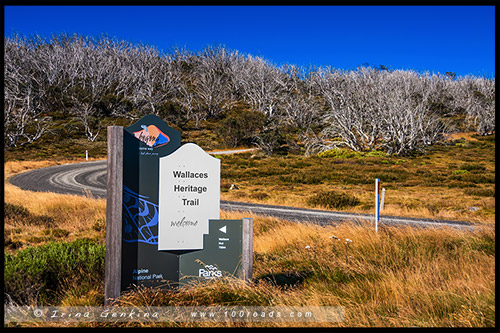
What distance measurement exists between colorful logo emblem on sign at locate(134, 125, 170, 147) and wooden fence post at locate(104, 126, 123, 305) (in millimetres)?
305

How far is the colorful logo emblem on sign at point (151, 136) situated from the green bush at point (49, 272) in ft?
6.01

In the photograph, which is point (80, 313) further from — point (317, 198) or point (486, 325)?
point (317, 198)

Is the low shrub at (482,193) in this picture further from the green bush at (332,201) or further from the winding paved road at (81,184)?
the winding paved road at (81,184)

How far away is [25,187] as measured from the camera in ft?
75.3

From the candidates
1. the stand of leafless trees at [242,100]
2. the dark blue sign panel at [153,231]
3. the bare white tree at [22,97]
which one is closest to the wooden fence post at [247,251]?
the dark blue sign panel at [153,231]

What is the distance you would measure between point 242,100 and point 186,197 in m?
91.7

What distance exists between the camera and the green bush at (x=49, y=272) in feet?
14.3

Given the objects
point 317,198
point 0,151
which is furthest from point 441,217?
point 0,151

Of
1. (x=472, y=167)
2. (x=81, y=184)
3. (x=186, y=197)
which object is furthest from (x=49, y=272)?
(x=472, y=167)

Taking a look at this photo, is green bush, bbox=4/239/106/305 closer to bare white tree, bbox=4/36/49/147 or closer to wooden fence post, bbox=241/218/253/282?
wooden fence post, bbox=241/218/253/282

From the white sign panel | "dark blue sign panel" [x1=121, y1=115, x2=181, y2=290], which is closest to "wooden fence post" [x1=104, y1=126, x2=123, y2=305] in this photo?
"dark blue sign panel" [x1=121, y1=115, x2=181, y2=290]

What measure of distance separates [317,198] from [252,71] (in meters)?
80.6

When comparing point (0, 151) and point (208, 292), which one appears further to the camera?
point (0, 151)

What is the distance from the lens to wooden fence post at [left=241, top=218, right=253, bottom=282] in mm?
4586
